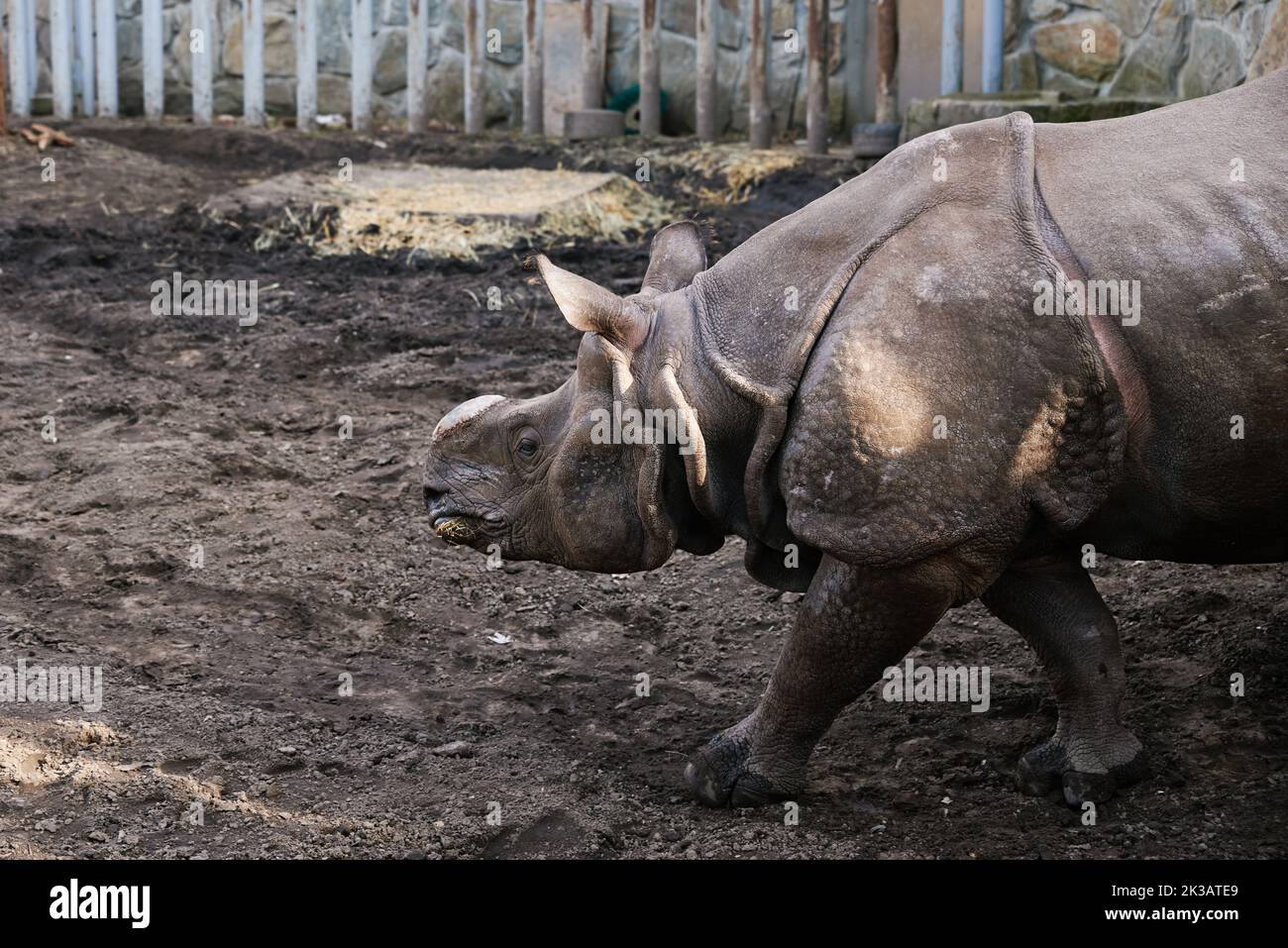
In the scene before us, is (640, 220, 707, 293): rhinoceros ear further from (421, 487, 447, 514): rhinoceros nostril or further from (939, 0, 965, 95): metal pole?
(939, 0, 965, 95): metal pole

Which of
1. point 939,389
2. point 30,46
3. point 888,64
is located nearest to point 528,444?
point 939,389

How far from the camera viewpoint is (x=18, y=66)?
11.9 m

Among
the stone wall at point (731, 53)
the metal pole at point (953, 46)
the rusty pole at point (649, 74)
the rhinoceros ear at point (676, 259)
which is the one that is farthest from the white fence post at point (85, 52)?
the rhinoceros ear at point (676, 259)

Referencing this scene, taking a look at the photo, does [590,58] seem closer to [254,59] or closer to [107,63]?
[254,59]

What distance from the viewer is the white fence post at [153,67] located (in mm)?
11828

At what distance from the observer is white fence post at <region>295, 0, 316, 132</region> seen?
11406 mm

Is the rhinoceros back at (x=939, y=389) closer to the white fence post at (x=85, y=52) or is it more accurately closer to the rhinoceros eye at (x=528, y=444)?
the rhinoceros eye at (x=528, y=444)

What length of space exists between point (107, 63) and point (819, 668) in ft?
33.4

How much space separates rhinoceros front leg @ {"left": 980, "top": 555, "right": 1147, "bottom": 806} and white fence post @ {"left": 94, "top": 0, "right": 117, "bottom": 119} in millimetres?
9948

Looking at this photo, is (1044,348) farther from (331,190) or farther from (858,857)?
(331,190)

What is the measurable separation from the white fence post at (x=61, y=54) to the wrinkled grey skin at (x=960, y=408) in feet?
30.4

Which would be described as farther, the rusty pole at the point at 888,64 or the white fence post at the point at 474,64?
the white fence post at the point at 474,64
